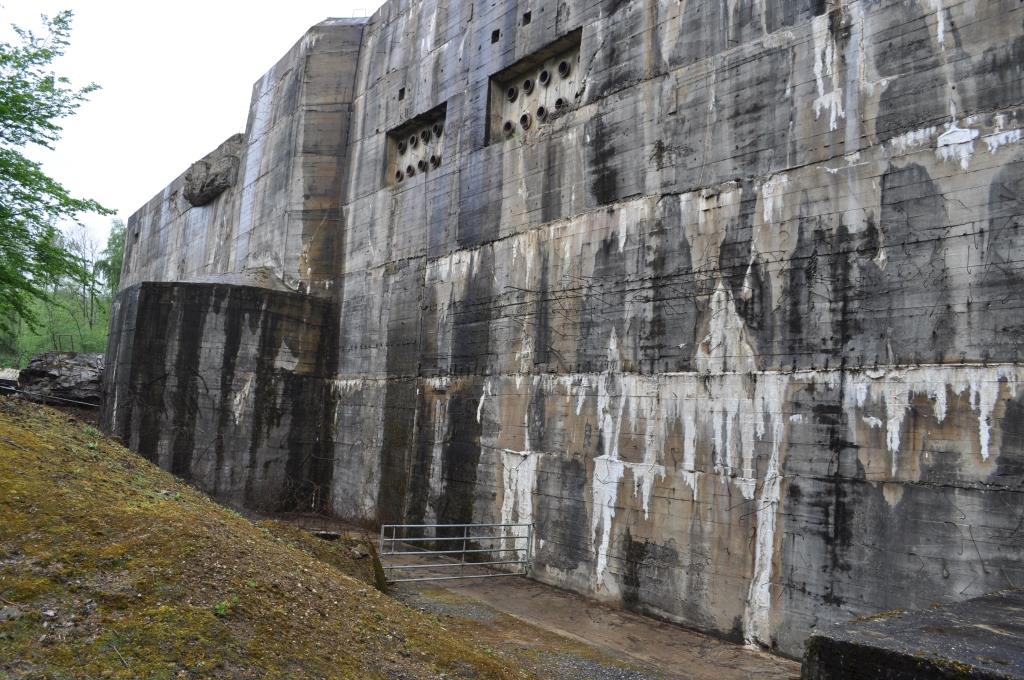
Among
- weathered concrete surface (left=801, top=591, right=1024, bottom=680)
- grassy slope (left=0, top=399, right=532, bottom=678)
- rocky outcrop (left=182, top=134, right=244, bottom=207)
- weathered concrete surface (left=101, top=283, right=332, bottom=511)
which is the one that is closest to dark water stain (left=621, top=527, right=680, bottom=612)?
grassy slope (left=0, top=399, right=532, bottom=678)

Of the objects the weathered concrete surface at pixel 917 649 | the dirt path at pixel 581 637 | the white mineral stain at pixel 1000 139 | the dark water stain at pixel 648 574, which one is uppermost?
the white mineral stain at pixel 1000 139

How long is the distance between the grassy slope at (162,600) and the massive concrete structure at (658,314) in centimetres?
369

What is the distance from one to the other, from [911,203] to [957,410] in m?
2.01

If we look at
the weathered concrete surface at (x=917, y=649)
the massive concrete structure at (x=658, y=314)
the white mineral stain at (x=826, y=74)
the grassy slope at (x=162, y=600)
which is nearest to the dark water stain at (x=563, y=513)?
the massive concrete structure at (x=658, y=314)

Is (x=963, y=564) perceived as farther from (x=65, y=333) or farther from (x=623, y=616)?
(x=65, y=333)

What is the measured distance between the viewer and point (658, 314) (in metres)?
8.93

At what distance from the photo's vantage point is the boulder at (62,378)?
21.4 meters

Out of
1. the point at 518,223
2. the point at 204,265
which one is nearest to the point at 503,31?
the point at 518,223

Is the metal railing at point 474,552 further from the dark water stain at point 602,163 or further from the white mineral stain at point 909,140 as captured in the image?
the white mineral stain at point 909,140

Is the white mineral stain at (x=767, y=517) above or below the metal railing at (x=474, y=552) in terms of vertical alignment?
above

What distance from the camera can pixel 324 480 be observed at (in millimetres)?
15367

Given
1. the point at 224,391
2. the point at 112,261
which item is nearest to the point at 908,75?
the point at 224,391

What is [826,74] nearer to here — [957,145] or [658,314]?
[957,145]

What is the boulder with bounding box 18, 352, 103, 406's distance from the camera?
2141 cm
